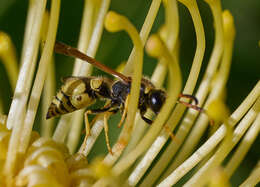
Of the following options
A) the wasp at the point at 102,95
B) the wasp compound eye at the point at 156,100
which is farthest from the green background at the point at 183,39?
the wasp compound eye at the point at 156,100

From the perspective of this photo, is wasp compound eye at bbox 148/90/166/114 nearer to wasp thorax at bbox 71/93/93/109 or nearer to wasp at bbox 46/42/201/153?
wasp at bbox 46/42/201/153

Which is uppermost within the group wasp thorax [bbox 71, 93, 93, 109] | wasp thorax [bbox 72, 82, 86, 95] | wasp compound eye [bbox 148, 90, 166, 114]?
wasp compound eye [bbox 148, 90, 166, 114]

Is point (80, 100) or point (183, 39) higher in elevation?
point (183, 39)

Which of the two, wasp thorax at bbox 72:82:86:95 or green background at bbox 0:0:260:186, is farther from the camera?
green background at bbox 0:0:260:186

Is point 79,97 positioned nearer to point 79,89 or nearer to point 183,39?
point 79,89

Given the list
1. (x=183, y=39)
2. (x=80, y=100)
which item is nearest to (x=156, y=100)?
(x=80, y=100)

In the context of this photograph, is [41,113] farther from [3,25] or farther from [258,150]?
[258,150]

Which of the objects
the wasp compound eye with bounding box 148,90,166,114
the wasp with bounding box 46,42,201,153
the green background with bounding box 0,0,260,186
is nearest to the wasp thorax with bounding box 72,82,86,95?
the wasp with bounding box 46,42,201,153

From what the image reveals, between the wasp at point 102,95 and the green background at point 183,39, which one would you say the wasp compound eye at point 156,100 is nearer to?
the wasp at point 102,95
